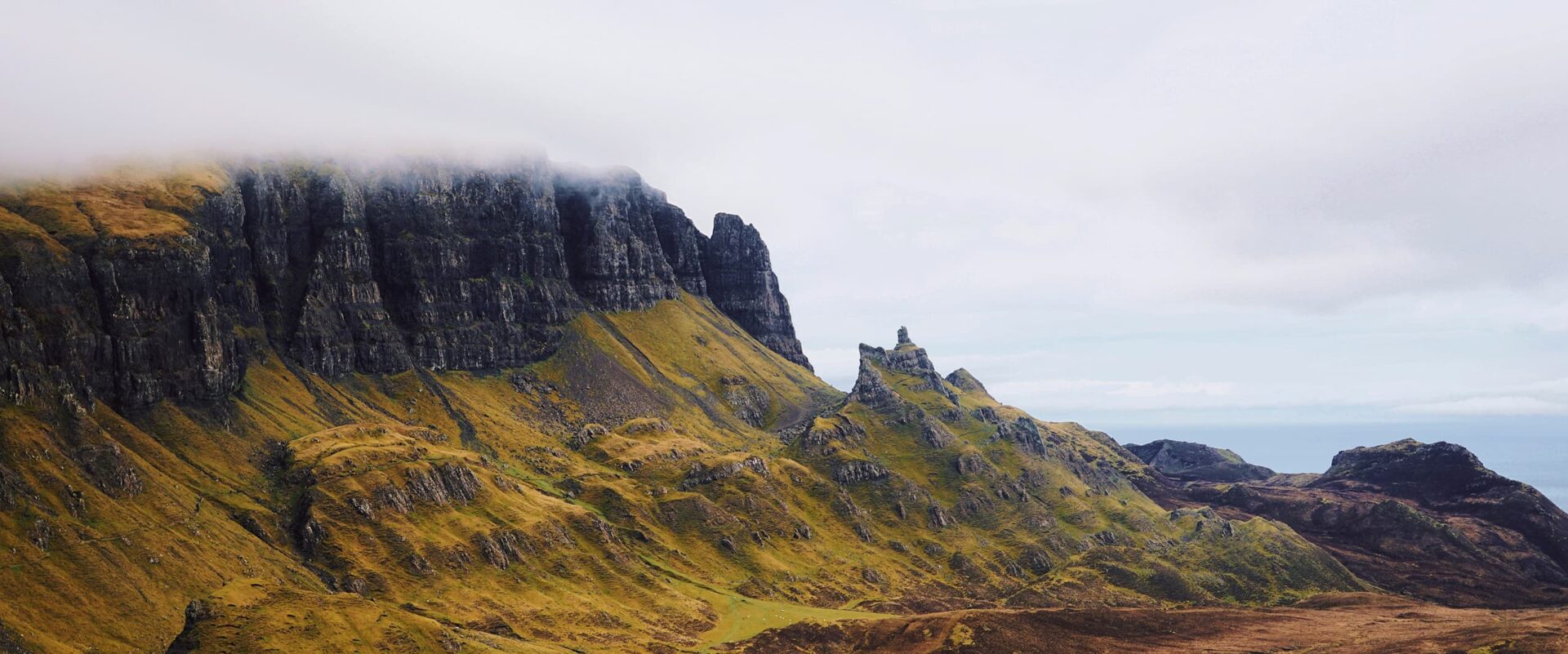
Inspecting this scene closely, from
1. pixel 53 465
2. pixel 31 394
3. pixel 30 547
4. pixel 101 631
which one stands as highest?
pixel 31 394

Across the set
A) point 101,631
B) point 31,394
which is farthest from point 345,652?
point 31,394

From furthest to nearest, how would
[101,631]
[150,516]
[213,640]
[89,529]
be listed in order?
[150,516] → [89,529] → [101,631] → [213,640]

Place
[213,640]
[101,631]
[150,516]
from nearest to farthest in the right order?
[213,640], [101,631], [150,516]

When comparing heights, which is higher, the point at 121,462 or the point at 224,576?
the point at 121,462

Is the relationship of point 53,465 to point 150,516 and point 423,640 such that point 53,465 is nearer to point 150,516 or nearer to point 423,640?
point 150,516

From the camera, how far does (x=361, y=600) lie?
16762 cm

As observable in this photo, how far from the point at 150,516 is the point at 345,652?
7188 cm

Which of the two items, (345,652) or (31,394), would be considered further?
(31,394)

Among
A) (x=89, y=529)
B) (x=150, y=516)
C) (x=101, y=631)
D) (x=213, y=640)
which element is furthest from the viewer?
(x=150, y=516)

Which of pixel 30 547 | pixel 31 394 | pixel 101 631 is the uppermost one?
pixel 31 394

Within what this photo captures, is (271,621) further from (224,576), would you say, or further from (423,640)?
(224,576)

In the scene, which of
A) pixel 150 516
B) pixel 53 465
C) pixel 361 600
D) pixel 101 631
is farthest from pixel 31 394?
pixel 361 600

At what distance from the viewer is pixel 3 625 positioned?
147m

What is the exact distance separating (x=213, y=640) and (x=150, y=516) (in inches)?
2504
